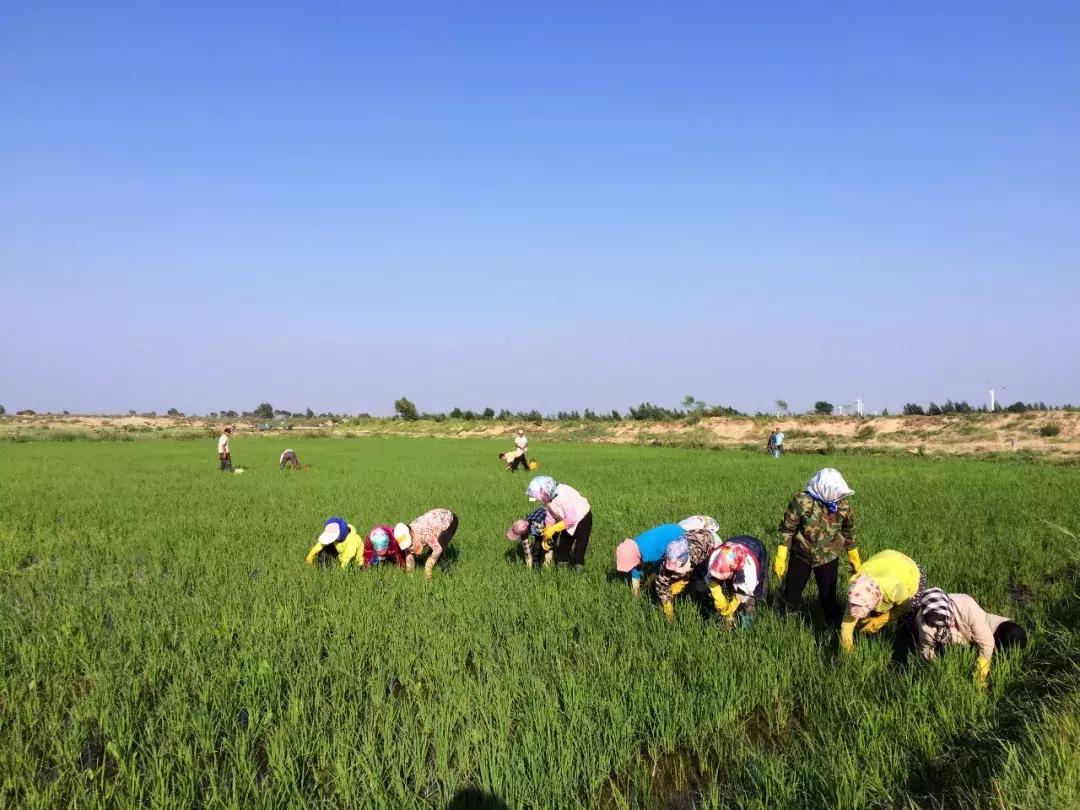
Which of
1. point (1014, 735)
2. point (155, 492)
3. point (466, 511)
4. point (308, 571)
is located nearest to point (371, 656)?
point (308, 571)

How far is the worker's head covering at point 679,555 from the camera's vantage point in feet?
14.3

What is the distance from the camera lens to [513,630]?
438 cm

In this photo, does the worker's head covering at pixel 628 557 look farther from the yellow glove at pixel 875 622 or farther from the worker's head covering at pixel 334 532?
the worker's head covering at pixel 334 532

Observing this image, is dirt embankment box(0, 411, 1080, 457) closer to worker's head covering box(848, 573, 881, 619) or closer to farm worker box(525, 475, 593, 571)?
farm worker box(525, 475, 593, 571)

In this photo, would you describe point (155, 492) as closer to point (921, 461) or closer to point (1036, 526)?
point (1036, 526)

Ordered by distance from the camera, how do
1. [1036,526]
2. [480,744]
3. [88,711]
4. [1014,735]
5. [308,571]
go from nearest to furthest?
[1014,735] → [480,744] → [88,711] → [308,571] → [1036,526]

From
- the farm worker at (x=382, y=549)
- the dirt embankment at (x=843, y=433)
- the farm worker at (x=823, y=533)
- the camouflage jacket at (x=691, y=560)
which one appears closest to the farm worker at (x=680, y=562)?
the camouflage jacket at (x=691, y=560)

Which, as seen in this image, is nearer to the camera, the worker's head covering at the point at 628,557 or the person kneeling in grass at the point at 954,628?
the person kneeling in grass at the point at 954,628

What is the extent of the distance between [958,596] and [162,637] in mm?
4993

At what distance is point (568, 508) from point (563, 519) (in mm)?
112

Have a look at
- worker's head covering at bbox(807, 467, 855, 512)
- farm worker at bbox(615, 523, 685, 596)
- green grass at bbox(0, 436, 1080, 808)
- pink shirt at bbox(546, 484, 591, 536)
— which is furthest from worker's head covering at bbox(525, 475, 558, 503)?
worker's head covering at bbox(807, 467, 855, 512)

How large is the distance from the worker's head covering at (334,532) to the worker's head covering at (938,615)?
15.6ft

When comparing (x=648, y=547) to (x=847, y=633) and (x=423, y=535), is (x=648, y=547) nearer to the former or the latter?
(x=847, y=633)

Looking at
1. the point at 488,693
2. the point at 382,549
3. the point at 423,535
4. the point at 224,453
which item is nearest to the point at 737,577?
the point at 488,693
